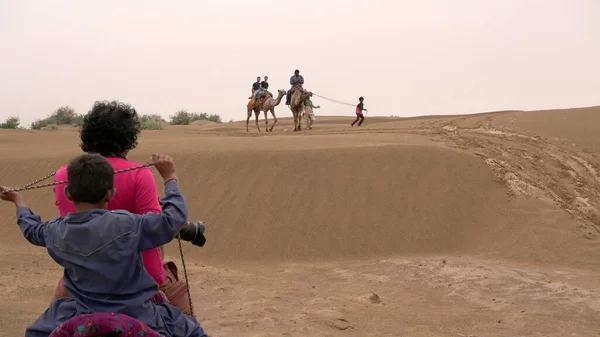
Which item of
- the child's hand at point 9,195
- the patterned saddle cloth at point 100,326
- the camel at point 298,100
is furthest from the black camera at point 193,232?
the camel at point 298,100

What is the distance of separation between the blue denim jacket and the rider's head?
7cm

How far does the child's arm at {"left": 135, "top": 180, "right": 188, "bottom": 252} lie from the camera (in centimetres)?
329

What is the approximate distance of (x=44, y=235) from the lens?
3447 mm

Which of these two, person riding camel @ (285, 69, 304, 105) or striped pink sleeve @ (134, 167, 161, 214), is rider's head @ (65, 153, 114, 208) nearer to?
striped pink sleeve @ (134, 167, 161, 214)

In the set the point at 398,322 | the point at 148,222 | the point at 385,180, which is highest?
the point at 148,222

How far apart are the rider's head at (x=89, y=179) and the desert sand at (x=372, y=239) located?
3.98 metres

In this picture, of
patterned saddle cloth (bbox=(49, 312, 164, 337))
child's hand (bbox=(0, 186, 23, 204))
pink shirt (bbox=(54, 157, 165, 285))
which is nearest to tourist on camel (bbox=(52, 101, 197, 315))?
pink shirt (bbox=(54, 157, 165, 285))

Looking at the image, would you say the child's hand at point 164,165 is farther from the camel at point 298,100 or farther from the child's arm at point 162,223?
the camel at point 298,100

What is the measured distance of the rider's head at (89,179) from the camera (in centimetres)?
322

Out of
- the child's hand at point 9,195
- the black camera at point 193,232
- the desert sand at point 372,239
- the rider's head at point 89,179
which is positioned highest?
the rider's head at point 89,179

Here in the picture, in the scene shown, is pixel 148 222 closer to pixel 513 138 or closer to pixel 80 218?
pixel 80 218

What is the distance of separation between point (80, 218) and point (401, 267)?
283 inches

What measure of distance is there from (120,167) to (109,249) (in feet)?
1.68

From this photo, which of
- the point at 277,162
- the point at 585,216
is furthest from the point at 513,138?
the point at 277,162
